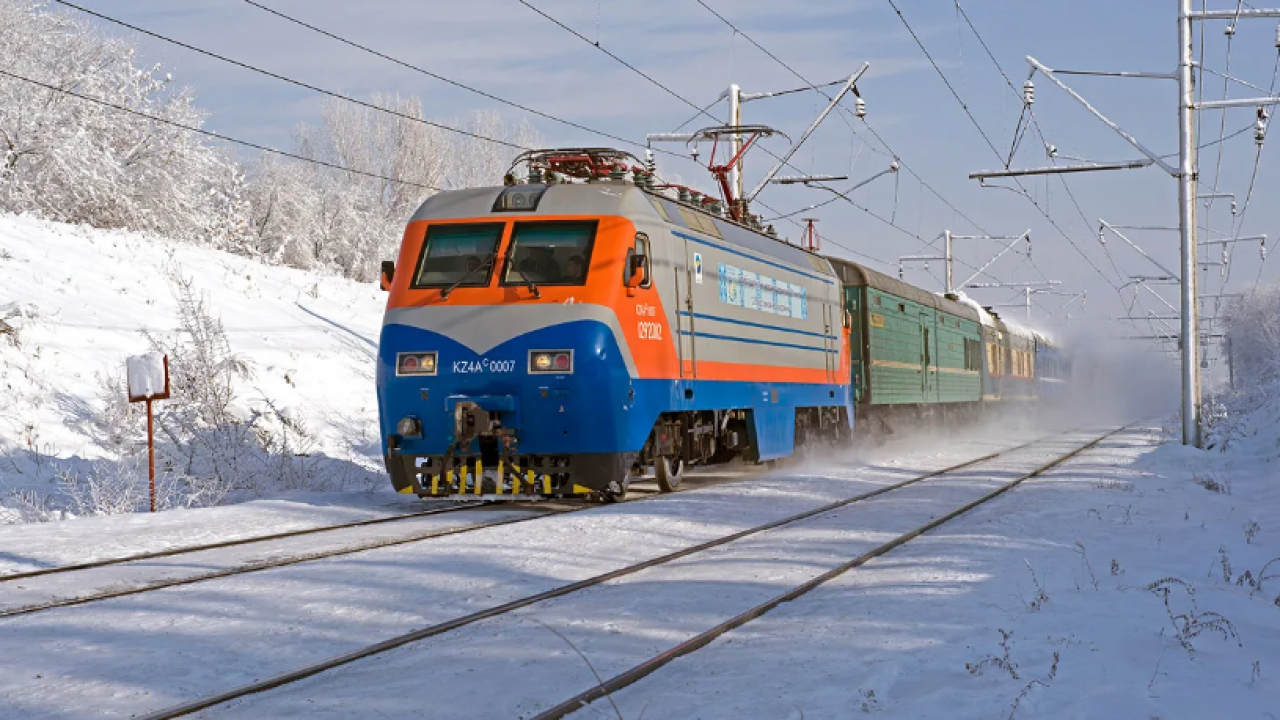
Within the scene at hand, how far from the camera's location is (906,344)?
25.6 metres

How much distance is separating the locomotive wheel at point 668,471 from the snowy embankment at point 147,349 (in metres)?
3.40

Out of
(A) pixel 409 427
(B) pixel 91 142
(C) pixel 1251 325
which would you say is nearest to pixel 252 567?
(A) pixel 409 427

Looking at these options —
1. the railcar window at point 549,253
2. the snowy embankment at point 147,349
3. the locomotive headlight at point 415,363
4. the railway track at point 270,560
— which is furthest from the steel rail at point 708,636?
the snowy embankment at point 147,349

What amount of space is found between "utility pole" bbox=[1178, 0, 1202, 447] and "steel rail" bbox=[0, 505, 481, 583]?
13.7m

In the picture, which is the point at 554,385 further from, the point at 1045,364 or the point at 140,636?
the point at 1045,364

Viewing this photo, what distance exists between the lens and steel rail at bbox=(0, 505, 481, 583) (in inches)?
348

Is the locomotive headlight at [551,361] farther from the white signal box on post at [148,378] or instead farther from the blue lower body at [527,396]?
the white signal box on post at [148,378]

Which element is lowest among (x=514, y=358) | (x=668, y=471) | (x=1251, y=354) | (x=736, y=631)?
(x=736, y=631)

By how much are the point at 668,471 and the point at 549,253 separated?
134 inches

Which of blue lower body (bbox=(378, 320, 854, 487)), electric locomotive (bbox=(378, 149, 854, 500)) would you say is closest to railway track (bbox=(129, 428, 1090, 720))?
blue lower body (bbox=(378, 320, 854, 487))

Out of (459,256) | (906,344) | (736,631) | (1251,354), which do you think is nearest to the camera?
(736,631)

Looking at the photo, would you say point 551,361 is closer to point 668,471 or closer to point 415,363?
point 415,363

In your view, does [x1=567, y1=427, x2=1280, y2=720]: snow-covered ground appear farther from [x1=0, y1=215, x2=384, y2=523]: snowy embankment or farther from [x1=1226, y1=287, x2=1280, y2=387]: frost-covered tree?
[x1=1226, y1=287, x2=1280, y2=387]: frost-covered tree

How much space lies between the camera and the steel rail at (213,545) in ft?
29.0
